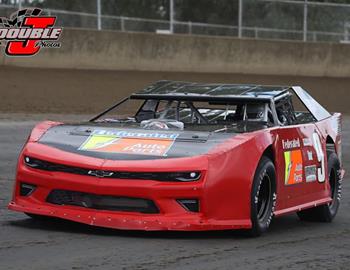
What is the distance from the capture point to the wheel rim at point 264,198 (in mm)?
6965

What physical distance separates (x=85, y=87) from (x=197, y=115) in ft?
54.6

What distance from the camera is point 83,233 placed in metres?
6.62

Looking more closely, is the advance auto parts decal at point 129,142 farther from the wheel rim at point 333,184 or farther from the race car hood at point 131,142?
the wheel rim at point 333,184

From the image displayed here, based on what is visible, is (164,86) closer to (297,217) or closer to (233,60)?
(297,217)

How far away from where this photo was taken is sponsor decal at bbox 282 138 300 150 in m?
7.38

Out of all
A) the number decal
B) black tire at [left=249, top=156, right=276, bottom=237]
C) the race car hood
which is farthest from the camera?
the number decal

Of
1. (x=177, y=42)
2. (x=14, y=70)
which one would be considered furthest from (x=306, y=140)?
(x=177, y=42)

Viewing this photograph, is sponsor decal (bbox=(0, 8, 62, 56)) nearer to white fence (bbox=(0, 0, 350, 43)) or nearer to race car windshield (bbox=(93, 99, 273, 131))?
white fence (bbox=(0, 0, 350, 43))

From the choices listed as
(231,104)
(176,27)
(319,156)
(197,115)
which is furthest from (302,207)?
(176,27)

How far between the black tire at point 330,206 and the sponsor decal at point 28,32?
17158 millimetres

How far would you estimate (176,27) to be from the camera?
29703 millimetres

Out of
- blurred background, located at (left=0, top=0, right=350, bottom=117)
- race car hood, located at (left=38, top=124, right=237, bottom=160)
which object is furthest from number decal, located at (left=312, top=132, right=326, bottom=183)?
blurred background, located at (left=0, top=0, right=350, bottom=117)

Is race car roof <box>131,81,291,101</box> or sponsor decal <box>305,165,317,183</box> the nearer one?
sponsor decal <box>305,165,317,183</box>

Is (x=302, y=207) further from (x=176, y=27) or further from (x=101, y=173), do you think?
(x=176, y=27)
